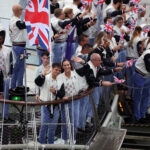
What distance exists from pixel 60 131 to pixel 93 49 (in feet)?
6.66

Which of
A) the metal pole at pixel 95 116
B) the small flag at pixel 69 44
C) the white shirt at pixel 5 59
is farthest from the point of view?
the small flag at pixel 69 44

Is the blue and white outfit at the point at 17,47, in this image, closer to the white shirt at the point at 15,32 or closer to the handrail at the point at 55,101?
the white shirt at the point at 15,32

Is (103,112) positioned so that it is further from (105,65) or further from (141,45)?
(141,45)

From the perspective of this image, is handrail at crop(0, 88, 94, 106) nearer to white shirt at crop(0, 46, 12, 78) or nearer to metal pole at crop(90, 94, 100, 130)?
metal pole at crop(90, 94, 100, 130)

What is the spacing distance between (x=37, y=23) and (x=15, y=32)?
Answer: 35.8 inches

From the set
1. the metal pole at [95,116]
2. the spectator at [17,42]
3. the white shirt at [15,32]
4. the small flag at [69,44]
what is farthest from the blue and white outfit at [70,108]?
the white shirt at [15,32]

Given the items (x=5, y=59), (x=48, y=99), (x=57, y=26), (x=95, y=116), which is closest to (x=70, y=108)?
(x=48, y=99)

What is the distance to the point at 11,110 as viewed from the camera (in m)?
6.36

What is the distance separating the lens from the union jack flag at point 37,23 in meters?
6.29

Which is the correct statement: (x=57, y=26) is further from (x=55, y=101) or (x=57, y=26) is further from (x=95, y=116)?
(x=55, y=101)

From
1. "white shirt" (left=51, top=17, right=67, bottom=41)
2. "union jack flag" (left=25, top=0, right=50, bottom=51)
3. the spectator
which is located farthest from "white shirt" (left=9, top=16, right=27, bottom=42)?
"white shirt" (left=51, top=17, right=67, bottom=41)

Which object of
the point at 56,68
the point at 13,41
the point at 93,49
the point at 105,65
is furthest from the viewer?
the point at 105,65

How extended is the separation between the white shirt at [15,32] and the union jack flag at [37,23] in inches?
25.3

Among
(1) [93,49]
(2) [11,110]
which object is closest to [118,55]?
(1) [93,49]
